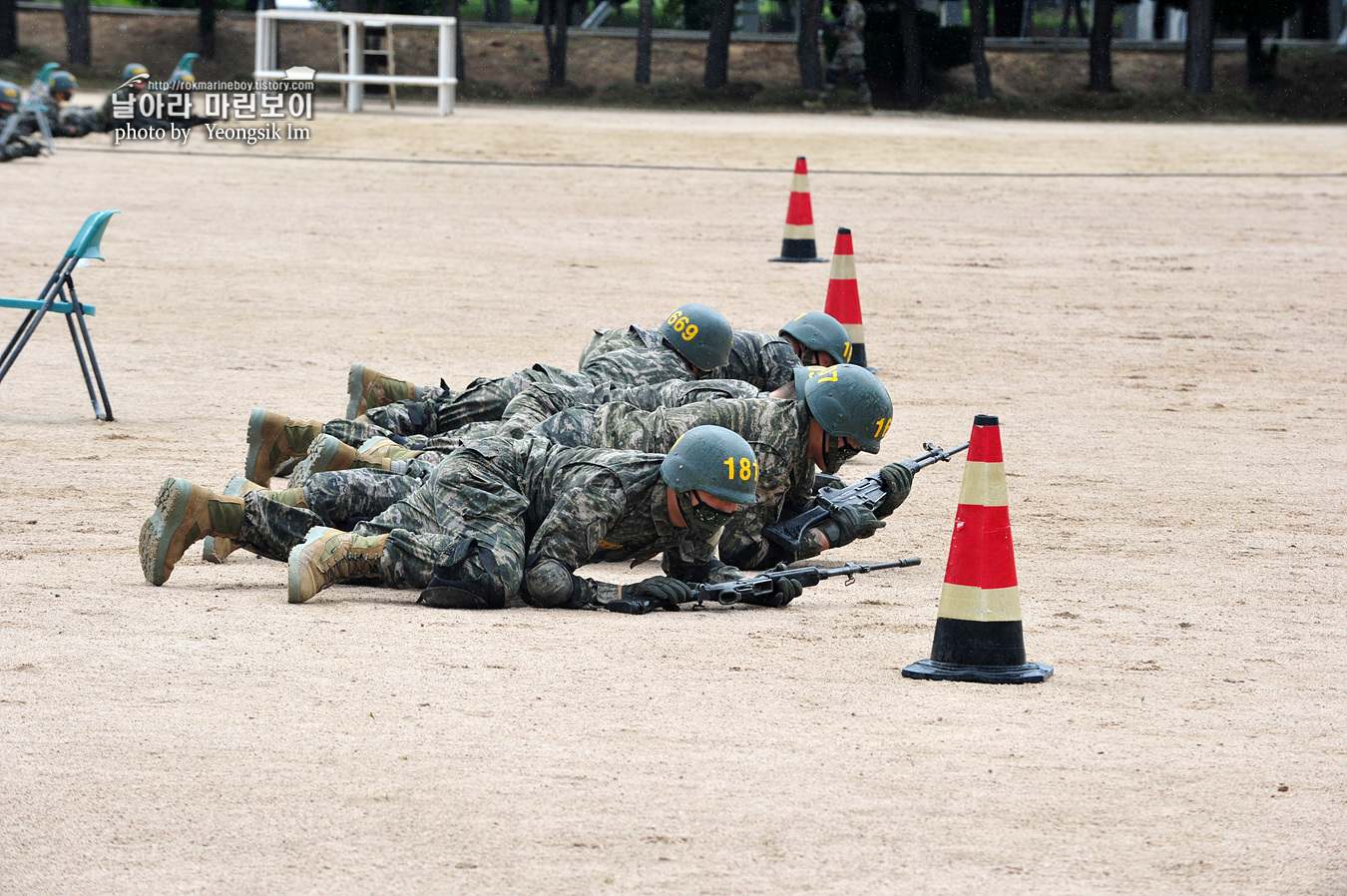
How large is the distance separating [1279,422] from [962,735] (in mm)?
7285

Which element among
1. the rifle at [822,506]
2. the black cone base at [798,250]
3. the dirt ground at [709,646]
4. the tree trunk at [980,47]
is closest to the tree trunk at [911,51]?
the tree trunk at [980,47]

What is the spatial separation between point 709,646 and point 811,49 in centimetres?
3561

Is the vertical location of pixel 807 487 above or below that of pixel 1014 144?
below

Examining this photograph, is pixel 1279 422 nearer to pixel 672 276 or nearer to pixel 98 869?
pixel 672 276

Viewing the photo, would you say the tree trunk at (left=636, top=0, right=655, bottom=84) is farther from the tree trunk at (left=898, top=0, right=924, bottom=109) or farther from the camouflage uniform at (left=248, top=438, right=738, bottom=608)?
the camouflage uniform at (left=248, top=438, right=738, bottom=608)

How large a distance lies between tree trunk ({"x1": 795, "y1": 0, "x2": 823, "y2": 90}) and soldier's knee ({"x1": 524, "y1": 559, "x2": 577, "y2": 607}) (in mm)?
34738

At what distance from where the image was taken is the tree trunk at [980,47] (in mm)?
39625

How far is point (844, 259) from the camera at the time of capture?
12.0 m

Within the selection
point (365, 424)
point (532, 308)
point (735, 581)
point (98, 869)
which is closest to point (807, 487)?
point (735, 581)

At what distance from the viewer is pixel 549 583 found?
6727 millimetres

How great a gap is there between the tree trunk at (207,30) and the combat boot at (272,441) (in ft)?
127

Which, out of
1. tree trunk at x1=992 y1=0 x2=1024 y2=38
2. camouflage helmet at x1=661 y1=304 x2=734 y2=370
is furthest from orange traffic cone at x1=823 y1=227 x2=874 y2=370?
tree trunk at x1=992 y1=0 x2=1024 y2=38

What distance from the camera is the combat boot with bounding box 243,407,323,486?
858cm

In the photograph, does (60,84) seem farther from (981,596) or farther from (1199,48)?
(981,596)
